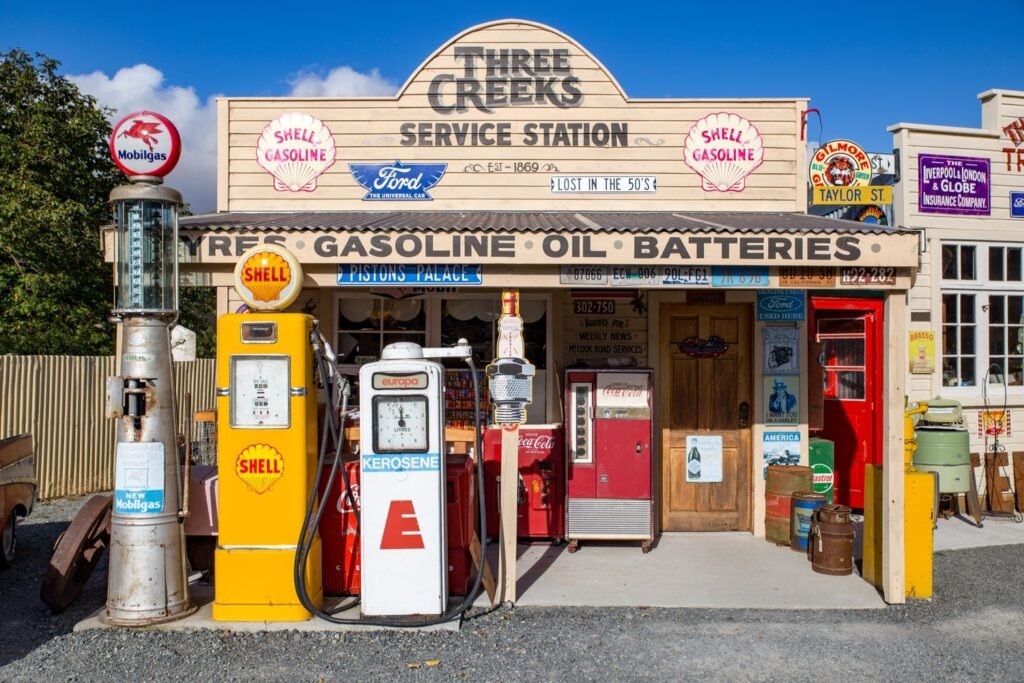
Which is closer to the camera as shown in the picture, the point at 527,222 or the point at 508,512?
the point at 508,512

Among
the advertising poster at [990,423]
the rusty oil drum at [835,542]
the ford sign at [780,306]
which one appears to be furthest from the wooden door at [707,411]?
the advertising poster at [990,423]

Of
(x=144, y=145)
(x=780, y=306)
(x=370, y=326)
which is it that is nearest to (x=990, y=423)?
(x=780, y=306)

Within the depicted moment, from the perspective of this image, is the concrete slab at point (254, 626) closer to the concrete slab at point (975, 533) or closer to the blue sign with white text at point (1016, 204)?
the concrete slab at point (975, 533)

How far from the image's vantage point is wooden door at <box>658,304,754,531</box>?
9.05 metres

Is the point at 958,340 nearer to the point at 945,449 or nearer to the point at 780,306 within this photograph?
the point at 945,449

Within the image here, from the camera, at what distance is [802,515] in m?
8.16

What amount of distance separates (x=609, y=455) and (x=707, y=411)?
1488 millimetres

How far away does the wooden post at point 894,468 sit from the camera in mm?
6629

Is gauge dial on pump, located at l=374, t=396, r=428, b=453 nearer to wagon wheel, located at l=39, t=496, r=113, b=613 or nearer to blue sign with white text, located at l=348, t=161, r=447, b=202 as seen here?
wagon wheel, located at l=39, t=496, r=113, b=613

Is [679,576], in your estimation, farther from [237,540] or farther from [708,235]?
[237,540]

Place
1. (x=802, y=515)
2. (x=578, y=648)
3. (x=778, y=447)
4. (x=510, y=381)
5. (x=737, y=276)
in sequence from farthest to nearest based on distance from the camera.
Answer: (x=778, y=447), (x=802, y=515), (x=737, y=276), (x=510, y=381), (x=578, y=648)

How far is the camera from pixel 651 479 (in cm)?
823

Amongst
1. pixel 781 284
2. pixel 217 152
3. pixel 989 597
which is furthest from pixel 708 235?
pixel 217 152

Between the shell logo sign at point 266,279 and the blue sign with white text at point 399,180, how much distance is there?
2.84 meters
